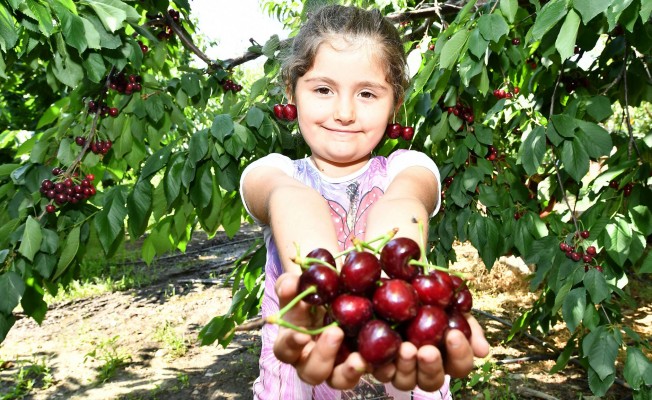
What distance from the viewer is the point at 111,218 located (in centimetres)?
204

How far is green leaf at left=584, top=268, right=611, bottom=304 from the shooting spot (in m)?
1.78

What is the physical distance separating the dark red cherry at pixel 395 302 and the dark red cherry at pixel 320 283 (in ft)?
0.24

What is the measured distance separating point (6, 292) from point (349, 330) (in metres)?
1.53

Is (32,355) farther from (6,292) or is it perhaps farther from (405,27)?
(405,27)

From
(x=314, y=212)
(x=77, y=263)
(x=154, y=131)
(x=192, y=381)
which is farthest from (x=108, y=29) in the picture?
(x=192, y=381)

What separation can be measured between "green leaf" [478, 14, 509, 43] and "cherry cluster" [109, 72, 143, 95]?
→ 5.23 feet

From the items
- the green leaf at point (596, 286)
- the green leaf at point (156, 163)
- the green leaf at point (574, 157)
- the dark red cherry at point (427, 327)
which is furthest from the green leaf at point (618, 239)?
the green leaf at point (156, 163)

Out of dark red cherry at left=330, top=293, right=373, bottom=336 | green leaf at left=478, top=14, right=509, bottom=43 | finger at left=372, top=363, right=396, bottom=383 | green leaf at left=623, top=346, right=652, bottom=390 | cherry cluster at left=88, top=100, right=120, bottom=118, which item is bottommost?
green leaf at left=623, top=346, right=652, bottom=390

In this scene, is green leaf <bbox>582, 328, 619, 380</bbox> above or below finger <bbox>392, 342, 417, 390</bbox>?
below

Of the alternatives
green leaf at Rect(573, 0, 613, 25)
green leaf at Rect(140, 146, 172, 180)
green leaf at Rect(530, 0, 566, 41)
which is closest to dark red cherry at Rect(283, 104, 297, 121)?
green leaf at Rect(140, 146, 172, 180)

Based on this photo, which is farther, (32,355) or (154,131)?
(32,355)

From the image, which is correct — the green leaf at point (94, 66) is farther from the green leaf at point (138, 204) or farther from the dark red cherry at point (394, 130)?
the dark red cherry at point (394, 130)

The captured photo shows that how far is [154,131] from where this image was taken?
8.26 ft

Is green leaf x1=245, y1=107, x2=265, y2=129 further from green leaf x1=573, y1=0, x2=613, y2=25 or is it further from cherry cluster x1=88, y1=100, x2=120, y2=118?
green leaf x1=573, y1=0, x2=613, y2=25
